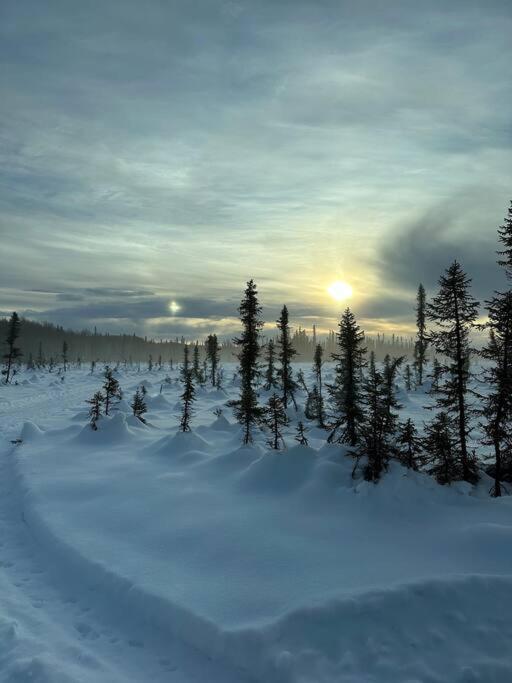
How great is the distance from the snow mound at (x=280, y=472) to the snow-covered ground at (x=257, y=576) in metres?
0.05

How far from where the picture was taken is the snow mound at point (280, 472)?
12.9 m

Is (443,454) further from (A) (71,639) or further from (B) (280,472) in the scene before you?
(A) (71,639)

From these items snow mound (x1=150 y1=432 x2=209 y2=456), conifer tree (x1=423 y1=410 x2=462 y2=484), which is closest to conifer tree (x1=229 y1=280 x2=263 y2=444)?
snow mound (x1=150 y1=432 x2=209 y2=456)

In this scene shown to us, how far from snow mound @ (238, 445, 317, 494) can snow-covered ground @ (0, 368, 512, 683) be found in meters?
0.05

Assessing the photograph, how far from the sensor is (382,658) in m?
5.94

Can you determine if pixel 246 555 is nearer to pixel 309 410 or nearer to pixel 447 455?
pixel 447 455

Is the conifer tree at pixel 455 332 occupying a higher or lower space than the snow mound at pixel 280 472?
higher

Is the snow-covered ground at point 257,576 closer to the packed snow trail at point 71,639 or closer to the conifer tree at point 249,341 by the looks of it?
the packed snow trail at point 71,639

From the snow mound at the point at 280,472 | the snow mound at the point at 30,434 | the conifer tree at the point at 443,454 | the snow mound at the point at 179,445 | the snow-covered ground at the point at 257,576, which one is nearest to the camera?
the snow-covered ground at the point at 257,576

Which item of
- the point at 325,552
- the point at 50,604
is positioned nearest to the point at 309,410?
the point at 325,552

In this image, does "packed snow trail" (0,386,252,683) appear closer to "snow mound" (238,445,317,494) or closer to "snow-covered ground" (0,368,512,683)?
"snow-covered ground" (0,368,512,683)

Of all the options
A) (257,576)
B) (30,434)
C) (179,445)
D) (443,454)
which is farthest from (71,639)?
(30,434)

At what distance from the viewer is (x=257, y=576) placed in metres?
8.19

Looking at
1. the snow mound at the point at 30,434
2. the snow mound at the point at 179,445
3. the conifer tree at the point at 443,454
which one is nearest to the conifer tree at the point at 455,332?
the conifer tree at the point at 443,454
